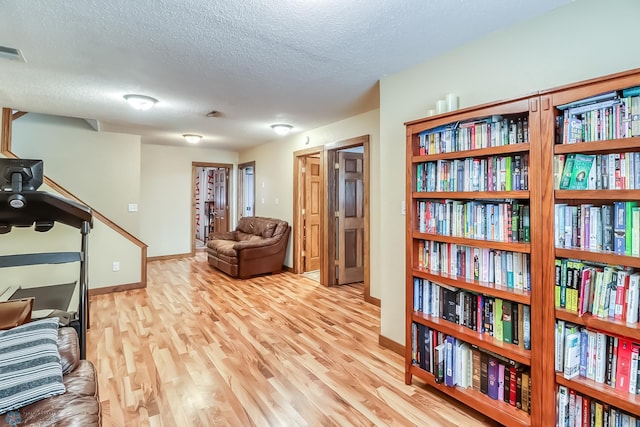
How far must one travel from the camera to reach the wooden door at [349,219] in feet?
15.5

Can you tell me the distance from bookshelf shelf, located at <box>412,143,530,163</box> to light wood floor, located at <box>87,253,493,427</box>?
1.57 metres

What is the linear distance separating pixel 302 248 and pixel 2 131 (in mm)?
4205

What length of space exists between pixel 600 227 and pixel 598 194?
6.8 inches

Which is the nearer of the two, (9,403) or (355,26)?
(9,403)

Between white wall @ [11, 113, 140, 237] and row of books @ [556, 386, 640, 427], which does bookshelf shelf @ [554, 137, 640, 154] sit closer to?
row of books @ [556, 386, 640, 427]

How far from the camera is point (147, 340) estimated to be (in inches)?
112

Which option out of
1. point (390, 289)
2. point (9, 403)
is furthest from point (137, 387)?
point (390, 289)

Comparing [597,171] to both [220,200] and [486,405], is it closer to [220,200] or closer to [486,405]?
[486,405]

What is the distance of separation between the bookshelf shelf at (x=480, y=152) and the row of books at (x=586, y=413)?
3.99 ft

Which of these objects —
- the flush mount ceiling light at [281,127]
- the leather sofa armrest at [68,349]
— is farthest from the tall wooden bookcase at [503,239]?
the flush mount ceiling light at [281,127]

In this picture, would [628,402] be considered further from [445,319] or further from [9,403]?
[9,403]

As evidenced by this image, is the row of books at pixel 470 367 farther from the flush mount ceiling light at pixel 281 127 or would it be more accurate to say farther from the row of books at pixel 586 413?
the flush mount ceiling light at pixel 281 127

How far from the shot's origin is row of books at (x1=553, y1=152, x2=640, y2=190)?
53.5 inches

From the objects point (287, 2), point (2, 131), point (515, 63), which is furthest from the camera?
point (2, 131)
